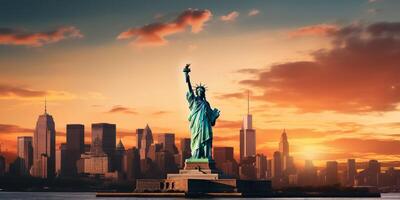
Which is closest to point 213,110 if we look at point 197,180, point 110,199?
point 197,180

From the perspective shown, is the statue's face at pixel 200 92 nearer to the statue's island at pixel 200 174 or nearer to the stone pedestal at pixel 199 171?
the statue's island at pixel 200 174

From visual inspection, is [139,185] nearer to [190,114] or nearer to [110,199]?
[110,199]

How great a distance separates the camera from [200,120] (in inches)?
6919

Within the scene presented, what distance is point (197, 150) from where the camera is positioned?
17762 cm

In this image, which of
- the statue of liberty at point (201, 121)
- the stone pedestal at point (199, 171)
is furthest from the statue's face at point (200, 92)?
the stone pedestal at point (199, 171)

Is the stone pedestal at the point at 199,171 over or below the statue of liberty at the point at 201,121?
below

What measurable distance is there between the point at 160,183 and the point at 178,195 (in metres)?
10.1

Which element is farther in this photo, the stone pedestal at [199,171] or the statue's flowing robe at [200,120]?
the statue's flowing robe at [200,120]

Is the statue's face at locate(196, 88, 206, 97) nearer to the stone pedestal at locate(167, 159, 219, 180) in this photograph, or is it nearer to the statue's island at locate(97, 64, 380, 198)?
the statue's island at locate(97, 64, 380, 198)

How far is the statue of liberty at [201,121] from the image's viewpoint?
6855 inches

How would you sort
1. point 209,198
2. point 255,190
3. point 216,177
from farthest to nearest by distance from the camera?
1. point 255,190
2. point 216,177
3. point 209,198

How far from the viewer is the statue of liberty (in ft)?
571

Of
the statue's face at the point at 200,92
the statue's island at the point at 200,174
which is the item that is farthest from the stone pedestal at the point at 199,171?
the statue's face at the point at 200,92

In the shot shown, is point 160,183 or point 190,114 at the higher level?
point 190,114
